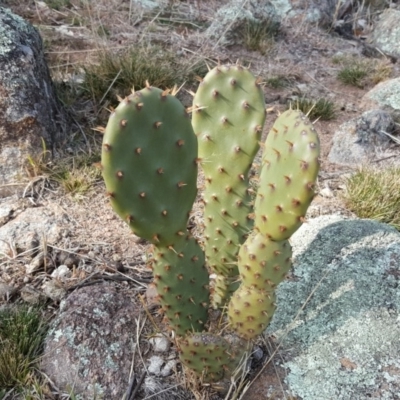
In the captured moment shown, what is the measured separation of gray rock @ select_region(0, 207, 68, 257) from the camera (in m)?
2.42

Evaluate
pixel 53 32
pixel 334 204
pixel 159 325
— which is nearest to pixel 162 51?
pixel 53 32

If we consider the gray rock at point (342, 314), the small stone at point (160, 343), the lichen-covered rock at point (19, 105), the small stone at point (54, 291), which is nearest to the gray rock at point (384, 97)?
the gray rock at point (342, 314)

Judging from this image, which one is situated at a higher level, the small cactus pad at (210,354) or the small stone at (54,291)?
the small cactus pad at (210,354)

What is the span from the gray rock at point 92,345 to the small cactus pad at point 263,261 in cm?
63

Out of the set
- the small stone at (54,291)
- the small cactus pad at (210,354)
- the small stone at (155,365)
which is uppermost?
the small cactus pad at (210,354)

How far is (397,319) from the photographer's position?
2168 millimetres

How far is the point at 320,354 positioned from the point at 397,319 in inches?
15.4

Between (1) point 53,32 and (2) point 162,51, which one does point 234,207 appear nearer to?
(2) point 162,51

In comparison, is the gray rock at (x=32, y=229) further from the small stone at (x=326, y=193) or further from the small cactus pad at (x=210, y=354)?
the small stone at (x=326, y=193)

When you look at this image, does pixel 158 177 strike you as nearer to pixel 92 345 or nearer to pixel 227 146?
pixel 227 146

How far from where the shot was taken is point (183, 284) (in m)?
1.72

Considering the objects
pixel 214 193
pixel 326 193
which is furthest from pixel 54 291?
pixel 326 193

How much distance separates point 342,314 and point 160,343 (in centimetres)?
76

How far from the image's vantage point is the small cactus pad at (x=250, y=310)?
1673 millimetres
